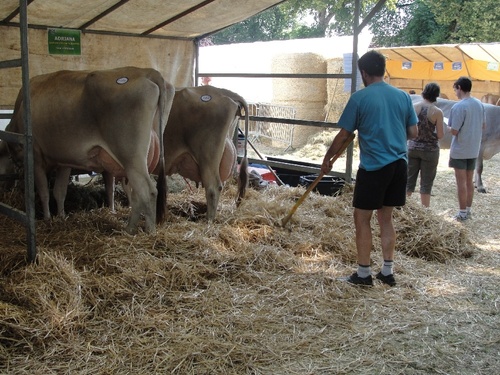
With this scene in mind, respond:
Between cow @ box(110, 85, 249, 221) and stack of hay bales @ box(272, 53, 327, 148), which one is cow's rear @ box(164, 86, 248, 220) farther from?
stack of hay bales @ box(272, 53, 327, 148)

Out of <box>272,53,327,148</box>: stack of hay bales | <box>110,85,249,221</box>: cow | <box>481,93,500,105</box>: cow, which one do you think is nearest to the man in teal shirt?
<box>110,85,249,221</box>: cow

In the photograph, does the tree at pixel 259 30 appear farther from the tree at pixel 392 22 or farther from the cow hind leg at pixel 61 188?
the cow hind leg at pixel 61 188

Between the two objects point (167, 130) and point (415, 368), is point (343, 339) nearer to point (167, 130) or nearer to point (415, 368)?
point (415, 368)

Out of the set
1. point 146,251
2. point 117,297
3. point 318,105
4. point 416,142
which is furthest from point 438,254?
point 318,105

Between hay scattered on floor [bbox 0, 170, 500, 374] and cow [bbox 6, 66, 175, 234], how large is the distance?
353 mm

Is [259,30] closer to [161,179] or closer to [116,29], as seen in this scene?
[116,29]

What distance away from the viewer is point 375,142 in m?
4.37

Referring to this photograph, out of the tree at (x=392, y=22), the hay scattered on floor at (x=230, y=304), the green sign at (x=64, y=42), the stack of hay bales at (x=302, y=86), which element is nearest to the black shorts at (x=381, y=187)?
the hay scattered on floor at (x=230, y=304)

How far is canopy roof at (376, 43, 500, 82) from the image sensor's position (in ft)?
64.3

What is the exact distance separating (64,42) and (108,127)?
272 centimetres

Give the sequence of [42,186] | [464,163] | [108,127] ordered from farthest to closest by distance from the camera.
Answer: [464,163] → [42,186] → [108,127]

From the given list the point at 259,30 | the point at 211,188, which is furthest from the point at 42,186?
the point at 259,30

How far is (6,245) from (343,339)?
2709 millimetres

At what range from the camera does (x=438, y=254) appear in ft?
18.1
